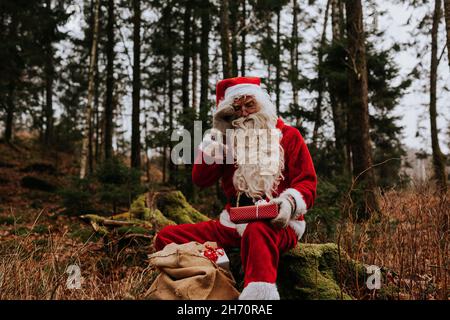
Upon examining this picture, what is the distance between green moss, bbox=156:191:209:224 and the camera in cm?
665

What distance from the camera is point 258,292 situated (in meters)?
2.21

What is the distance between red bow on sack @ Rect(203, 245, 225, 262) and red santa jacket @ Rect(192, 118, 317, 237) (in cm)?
30

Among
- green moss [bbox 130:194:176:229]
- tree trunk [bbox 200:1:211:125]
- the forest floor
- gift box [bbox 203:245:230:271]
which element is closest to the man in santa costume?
gift box [bbox 203:245:230:271]

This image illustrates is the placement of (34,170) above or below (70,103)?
below

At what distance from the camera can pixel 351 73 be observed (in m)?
6.77

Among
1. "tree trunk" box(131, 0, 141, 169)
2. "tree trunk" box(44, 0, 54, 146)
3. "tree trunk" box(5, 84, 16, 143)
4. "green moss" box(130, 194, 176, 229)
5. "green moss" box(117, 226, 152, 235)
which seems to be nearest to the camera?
"green moss" box(117, 226, 152, 235)

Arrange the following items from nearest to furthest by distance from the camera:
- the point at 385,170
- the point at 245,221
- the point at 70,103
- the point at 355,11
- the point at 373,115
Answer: the point at 245,221 → the point at 355,11 → the point at 373,115 → the point at 385,170 → the point at 70,103

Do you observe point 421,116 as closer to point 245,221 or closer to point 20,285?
point 245,221

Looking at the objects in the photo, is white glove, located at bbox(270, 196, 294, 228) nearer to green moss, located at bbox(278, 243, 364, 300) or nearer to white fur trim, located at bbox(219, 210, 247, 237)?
white fur trim, located at bbox(219, 210, 247, 237)

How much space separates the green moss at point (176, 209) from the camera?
6.65 m

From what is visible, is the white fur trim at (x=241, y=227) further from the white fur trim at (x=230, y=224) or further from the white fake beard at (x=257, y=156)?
the white fake beard at (x=257, y=156)

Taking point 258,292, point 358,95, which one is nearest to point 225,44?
point 358,95
